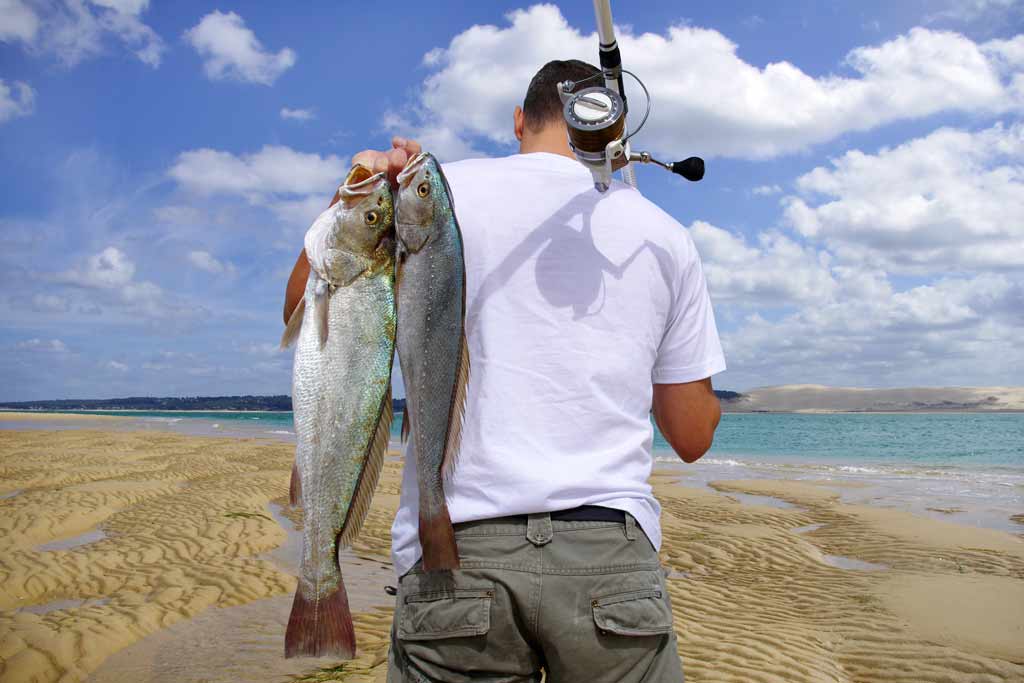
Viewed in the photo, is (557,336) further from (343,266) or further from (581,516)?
(343,266)

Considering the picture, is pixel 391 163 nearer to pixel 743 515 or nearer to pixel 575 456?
pixel 575 456

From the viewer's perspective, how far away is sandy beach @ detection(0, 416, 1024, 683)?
616cm

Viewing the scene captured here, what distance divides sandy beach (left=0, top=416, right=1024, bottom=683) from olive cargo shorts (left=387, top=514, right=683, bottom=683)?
438cm

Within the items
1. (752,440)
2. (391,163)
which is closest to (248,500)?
(391,163)

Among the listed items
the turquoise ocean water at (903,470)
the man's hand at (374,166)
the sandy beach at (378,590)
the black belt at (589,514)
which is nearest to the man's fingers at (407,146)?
the man's hand at (374,166)

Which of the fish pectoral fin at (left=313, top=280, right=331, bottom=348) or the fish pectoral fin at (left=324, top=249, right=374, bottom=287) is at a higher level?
the fish pectoral fin at (left=324, top=249, right=374, bottom=287)

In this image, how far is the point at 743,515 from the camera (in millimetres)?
14180

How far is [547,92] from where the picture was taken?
98.5 inches

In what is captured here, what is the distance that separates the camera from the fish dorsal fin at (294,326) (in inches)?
81.4

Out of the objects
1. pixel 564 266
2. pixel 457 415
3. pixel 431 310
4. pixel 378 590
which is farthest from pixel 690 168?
pixel 378 590

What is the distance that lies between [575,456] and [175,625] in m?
6.55

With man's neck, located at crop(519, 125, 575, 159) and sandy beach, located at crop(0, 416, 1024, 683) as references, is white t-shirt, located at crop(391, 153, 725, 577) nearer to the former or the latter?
man's neck, located at crop(519, 125, 575, 159)

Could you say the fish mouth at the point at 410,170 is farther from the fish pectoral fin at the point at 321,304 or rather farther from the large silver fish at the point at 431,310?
the fish pectoral fin at the point at 321,304

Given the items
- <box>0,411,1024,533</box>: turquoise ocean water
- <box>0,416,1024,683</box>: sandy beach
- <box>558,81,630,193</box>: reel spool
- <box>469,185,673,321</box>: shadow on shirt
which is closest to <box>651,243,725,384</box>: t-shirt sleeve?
<box>469,185,673,321</box>: shadow on shirt
